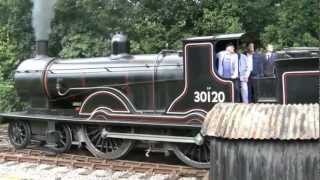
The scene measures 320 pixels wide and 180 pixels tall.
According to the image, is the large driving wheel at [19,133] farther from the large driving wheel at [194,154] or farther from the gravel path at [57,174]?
the large driving wheel at [194,154]

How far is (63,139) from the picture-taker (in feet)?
44.0

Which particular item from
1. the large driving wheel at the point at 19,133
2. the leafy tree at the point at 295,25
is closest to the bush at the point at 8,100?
the large driving wheel at the point at 19,133

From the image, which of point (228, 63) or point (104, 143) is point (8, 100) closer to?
point (104, 143)

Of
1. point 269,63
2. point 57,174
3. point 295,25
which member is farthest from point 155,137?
point 295,25

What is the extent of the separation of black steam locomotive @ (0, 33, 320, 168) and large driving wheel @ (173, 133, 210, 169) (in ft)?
0.06

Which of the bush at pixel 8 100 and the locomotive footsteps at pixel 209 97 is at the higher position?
the locomotive footsteps at pixel 209 97

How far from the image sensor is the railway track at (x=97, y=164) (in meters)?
10.8

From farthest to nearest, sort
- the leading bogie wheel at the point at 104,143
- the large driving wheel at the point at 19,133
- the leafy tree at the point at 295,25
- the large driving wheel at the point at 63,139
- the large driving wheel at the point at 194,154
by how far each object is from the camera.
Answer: the leafy tree at the point at 295,25, the large driving wheel at the point at 19,133, the large driving wheel at the point at 63,139, the leading bogie wheel at the point at 104,143, the large driving wheel at the point at 194,154

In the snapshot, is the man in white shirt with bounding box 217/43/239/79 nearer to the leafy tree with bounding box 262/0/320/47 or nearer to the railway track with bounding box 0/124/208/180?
the railway track with bounding box 0/124/208/180

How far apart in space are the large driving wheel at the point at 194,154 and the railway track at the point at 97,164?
16 centimetres

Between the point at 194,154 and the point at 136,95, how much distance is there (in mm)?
1776

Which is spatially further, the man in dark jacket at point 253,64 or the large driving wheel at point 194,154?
the large driving wheel at point 194,154

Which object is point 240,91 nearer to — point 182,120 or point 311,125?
point 182,120

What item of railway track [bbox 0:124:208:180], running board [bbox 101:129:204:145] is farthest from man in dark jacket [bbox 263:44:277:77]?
railway track [bbox 0:124:208:180]
